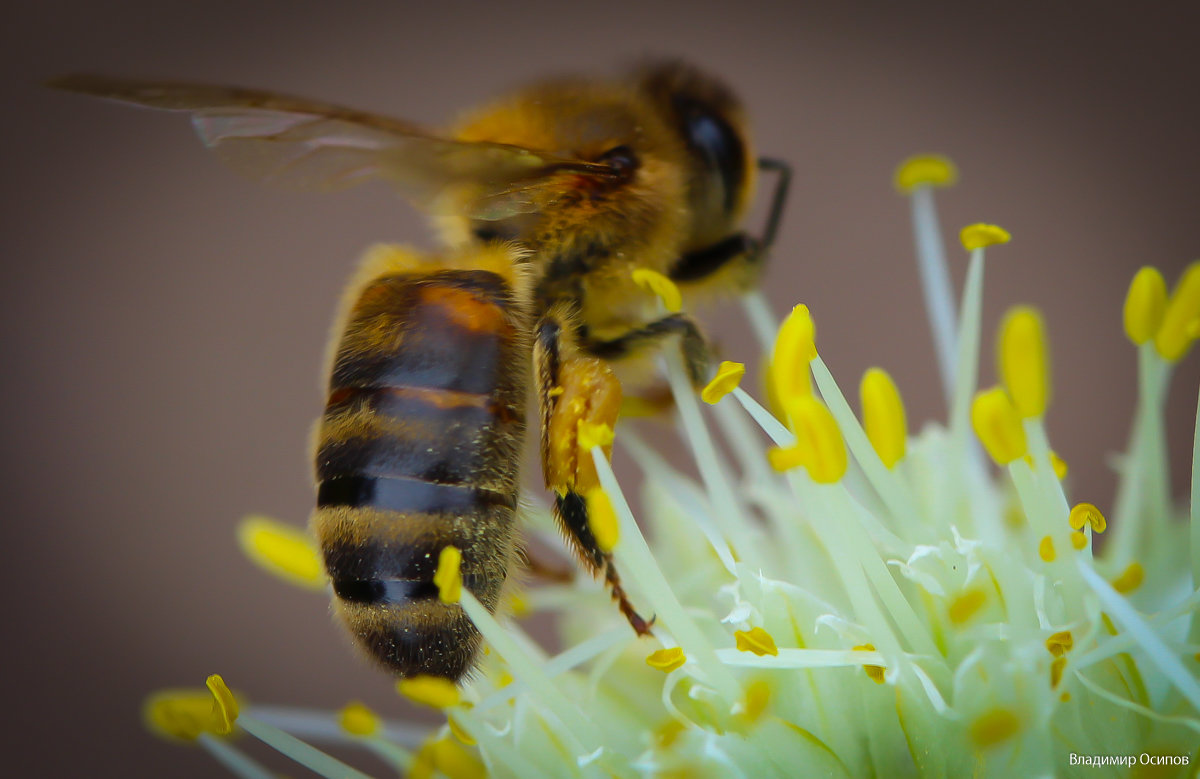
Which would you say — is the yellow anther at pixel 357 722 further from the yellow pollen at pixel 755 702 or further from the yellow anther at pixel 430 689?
the yellow pollen at pixel 755 702

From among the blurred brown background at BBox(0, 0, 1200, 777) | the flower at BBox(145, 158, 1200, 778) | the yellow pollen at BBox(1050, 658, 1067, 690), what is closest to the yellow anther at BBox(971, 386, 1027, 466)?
the flower at BBox(145, 158, 1200, 778)

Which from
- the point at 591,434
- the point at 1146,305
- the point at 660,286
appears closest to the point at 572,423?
the point at 591,434

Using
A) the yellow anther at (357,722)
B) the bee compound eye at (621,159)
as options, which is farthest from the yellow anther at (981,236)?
the yellow anther at (357,722)

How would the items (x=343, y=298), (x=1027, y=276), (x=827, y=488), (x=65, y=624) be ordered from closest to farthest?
(x=827, y=488), (x=343, y=298), (x=65, y=624), (x=1027, y=276)

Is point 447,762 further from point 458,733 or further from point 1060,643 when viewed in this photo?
point 1060,643

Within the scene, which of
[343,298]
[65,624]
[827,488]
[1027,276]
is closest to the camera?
[827,488]

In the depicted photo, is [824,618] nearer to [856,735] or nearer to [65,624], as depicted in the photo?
[856,735]

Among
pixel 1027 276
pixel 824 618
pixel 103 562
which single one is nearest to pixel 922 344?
pixel 1027 276
